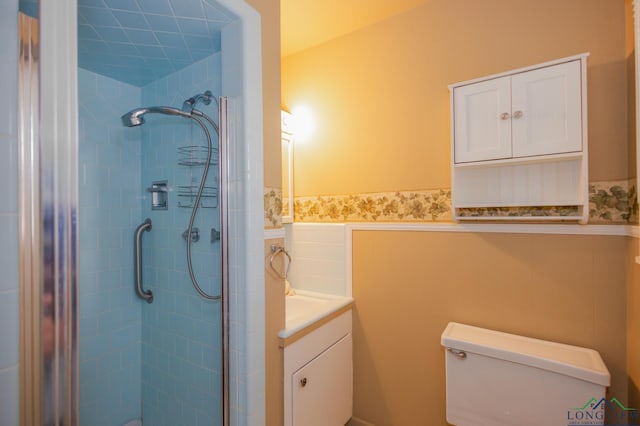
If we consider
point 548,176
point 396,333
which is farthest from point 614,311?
point 396,333

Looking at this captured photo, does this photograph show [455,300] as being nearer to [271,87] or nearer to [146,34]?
[271,87]

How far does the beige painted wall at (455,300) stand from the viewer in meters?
1.28

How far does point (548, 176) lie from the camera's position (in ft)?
4.47

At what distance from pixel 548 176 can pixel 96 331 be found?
2.43 meters

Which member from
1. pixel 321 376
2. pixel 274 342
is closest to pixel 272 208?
pixel 274 342

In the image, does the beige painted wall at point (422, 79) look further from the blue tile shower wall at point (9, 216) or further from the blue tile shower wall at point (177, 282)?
the blue tile shower wall at point (9, 216)

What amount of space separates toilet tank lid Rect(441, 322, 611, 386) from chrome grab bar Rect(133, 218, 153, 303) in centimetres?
160

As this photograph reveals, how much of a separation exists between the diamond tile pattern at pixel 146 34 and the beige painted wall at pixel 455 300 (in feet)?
4.26

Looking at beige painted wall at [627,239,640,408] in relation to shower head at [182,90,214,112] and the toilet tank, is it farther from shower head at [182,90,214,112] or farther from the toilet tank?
shower head at [182,90,214,112]

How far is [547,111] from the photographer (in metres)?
1.25

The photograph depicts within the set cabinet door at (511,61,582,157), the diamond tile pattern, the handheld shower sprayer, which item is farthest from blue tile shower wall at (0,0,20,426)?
cabinet door at (511,61,582,157)

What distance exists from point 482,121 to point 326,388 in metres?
1.56

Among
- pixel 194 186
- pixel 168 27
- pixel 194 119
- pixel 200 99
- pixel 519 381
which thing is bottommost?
pixel 519 381

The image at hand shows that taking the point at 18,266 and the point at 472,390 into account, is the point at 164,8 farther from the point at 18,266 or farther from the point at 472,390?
the point at 472,390
